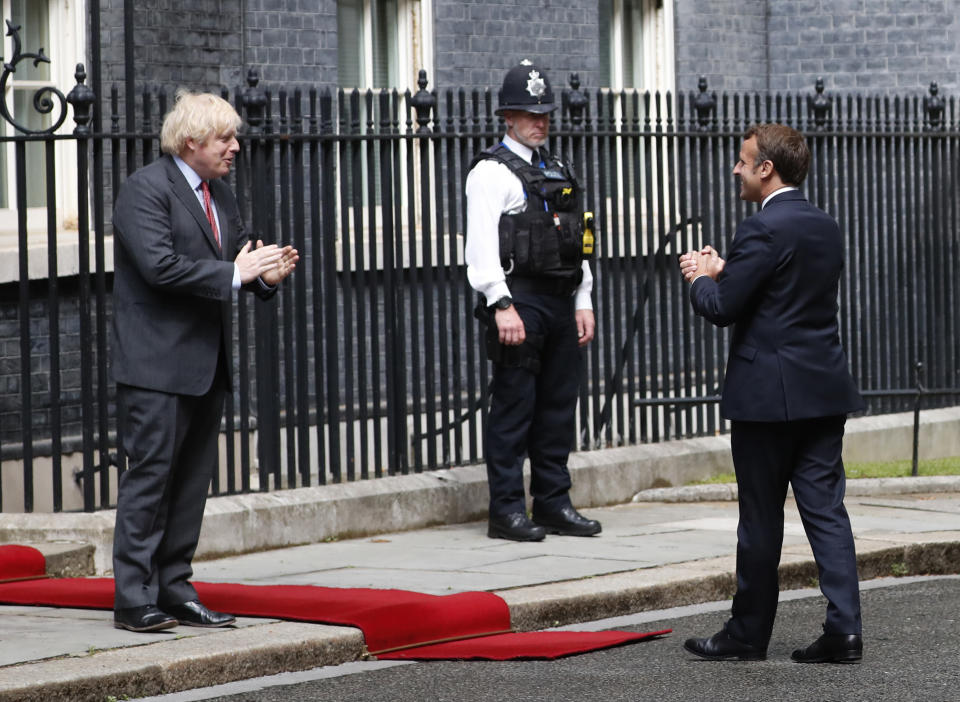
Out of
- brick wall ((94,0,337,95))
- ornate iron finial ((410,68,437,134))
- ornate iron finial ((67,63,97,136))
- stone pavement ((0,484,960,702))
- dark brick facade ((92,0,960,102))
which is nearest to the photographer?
stone pavement ((0,484,960,702))

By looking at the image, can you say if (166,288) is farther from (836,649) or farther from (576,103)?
(576,103)

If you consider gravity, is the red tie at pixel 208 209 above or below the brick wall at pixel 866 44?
below

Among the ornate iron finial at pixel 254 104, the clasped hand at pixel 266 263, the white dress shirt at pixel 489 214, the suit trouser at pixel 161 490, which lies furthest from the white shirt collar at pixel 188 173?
the ornate iron finial at pixel 254 104

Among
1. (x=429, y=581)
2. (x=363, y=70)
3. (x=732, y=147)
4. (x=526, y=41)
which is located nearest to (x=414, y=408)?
(x=429, y=581)

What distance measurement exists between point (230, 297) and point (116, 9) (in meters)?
5.38

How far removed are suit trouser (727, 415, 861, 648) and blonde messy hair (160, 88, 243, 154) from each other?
79.4 inches

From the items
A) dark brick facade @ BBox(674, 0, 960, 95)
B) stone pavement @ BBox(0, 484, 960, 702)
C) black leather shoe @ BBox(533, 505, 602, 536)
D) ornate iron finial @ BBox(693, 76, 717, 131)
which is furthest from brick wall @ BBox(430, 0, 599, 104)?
black leather shoe @ BBox(533, 505, 602, 536)

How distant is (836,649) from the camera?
620cm

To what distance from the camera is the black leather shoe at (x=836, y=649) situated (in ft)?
20.3

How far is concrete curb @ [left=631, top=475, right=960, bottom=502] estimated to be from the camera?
34.1 ft

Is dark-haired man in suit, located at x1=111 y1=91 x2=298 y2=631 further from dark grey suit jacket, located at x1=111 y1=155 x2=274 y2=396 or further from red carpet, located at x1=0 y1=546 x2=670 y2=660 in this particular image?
red carpet, located at x1=0 y1=546 x2=670 y2=660

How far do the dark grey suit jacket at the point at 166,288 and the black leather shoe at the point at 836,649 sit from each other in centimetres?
222

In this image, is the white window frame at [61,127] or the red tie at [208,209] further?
the white window frame at [61,127]

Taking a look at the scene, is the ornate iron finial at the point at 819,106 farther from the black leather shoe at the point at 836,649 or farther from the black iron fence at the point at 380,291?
the black leather shoe at the point at 836,649
